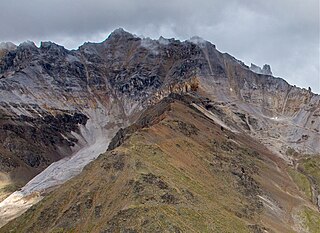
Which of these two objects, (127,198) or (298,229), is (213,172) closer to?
(298,229)

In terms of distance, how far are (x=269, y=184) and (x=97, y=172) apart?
232 feet

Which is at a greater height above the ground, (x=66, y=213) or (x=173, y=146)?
(x=173, y=146)

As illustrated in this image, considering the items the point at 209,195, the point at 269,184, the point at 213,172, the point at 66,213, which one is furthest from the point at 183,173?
the point at 269,184

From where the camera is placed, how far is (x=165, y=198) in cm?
13038

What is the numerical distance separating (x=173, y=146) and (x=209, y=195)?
32.1 metres

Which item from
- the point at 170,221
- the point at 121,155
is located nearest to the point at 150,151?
the point at 121,155

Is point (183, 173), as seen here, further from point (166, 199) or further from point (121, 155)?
point (166, 199)

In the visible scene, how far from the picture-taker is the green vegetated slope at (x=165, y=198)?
410ft

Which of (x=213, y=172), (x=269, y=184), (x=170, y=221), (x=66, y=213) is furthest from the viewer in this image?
(x=269, y=184)

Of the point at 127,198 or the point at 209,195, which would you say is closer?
the point at 127,198

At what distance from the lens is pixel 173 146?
597 ft

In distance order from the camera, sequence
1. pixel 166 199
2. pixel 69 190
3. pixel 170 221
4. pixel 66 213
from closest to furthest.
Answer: pixel 170 221, pixel 166 199, pixel 66 213, pixel 69 190

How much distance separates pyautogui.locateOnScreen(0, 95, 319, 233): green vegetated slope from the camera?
12506 centimetres

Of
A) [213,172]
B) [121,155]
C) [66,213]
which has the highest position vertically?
[213,172]
